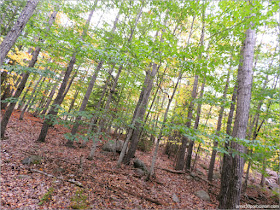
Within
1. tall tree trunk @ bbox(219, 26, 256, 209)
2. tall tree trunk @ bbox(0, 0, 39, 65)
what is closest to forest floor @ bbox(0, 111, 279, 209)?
tall tree trunk @ bbox(219, 26, 256, 209)

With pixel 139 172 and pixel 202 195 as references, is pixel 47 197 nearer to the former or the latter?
pixel 139 172

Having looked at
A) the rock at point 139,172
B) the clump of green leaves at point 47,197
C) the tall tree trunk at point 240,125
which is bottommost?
the clump of green leaves at point 47,197

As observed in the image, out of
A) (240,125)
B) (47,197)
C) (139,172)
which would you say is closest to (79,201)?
(47,197)

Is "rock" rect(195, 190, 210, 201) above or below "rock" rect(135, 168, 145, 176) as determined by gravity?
below

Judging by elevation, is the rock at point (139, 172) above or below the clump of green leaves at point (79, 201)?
above

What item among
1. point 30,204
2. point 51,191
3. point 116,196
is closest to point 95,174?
point 116,196

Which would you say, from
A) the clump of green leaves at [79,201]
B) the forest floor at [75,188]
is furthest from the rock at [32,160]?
the clump of green leaves at [79,201]

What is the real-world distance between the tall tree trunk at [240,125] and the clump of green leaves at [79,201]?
201 inches

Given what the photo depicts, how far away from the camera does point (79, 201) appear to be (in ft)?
14.0

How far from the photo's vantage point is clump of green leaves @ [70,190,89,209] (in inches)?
159

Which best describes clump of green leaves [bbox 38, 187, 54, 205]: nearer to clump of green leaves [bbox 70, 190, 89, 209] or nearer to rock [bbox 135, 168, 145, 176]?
clump of green leaves [bbox 70, 190, 89, 209]

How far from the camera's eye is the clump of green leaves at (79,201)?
4.05 meters

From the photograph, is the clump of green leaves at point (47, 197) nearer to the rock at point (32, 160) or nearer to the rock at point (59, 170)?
the rock at point (59, 170)

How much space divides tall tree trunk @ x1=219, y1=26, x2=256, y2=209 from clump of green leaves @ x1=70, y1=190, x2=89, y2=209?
5.11m
